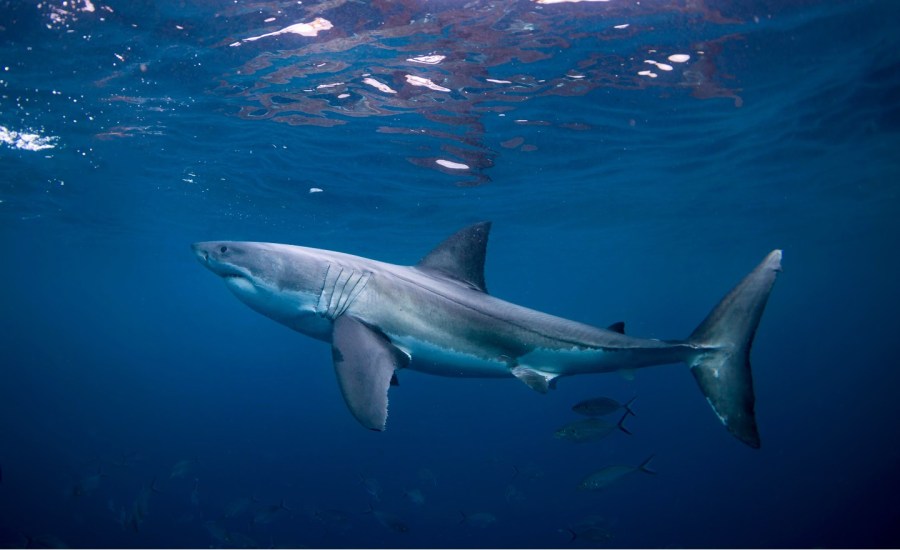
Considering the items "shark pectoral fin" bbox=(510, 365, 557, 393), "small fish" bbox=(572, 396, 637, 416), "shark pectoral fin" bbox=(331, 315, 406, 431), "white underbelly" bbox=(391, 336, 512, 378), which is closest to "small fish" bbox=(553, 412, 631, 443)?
"small fish" bbox=(572, 396, 637, 416)

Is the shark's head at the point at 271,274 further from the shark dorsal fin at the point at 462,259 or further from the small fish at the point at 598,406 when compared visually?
the small fish at the point at 598,406

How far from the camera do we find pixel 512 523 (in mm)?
17391

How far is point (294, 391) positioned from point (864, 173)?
154 feet

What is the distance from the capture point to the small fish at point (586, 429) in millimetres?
7805

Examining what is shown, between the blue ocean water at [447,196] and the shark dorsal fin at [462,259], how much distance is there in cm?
535

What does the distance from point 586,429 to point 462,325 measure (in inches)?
189

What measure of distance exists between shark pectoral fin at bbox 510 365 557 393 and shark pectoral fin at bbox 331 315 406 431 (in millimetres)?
1139

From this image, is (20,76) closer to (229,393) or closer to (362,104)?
(362,104)

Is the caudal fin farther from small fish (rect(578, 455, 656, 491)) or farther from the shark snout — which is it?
the shark snout

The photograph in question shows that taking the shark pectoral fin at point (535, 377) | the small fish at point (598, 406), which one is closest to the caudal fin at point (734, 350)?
the shark pectoral fin at point (535, 377)

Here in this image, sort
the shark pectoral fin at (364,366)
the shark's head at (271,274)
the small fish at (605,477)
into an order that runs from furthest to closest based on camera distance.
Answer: the small fish at (605,477) → the shark's head at (271,274) → the shark pectoral fin at (364,366)

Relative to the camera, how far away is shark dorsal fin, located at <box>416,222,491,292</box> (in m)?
4.99

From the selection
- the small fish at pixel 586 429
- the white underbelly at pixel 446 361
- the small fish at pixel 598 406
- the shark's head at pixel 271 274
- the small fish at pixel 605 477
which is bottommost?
the small fish at pixel 605 477

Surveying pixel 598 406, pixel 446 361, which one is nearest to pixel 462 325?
pixel 446 361
